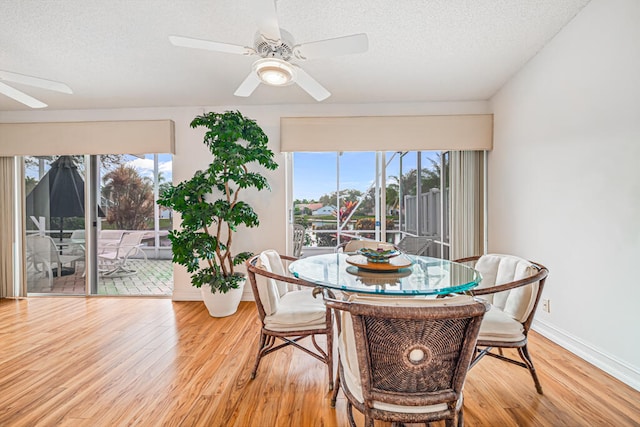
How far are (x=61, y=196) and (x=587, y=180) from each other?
5.83m

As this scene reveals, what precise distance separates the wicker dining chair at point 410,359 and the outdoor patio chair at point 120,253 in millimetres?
4165

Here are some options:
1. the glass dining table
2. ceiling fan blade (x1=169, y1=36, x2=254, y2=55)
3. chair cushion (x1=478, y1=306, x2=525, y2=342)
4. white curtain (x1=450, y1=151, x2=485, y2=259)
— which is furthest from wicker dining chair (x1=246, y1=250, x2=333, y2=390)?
white curtain (x1=450, y1=151, x2=485, y2=259)

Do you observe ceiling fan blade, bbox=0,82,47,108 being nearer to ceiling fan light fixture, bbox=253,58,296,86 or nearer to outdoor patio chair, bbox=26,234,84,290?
ceiling fan light fixture, bbox=253,58,296,86

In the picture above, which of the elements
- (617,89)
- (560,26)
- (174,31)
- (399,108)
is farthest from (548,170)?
(174,31)

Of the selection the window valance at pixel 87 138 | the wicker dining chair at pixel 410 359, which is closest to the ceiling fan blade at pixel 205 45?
the wicker dining chair at pixel 410 359

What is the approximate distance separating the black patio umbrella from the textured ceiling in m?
1.03

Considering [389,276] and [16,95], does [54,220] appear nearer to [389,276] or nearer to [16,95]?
[16,95]

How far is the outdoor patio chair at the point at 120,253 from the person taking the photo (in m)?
4.25

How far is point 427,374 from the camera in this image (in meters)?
Answer: 1.11

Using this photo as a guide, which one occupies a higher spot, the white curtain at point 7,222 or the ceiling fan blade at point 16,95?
the ceiling fan blade at point 16,95

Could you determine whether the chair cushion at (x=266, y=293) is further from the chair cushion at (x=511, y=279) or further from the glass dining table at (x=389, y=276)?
the chair cushion at (x=511, y=279)

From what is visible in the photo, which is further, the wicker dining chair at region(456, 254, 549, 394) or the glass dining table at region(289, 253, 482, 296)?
the wicker dining chair at region(456, 254, 549, 394)

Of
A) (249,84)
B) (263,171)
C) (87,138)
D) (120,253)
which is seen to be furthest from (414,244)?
(87,138)

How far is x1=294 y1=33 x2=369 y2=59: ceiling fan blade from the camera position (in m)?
1.75
